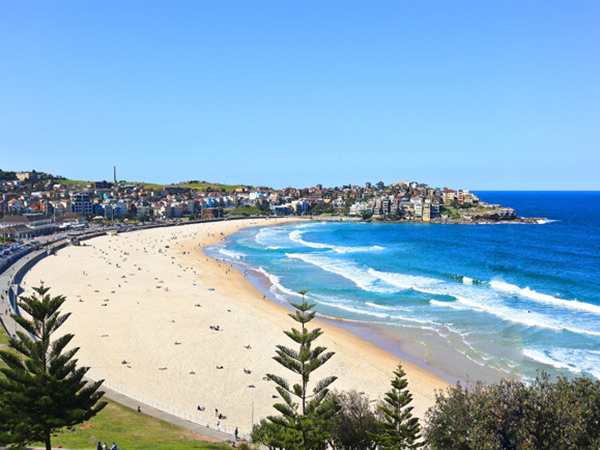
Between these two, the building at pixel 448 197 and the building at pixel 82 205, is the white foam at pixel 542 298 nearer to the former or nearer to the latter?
the building at pixel 82 205

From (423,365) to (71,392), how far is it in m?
16.6

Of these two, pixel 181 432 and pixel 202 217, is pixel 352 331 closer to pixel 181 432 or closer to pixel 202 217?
pixel 181 432

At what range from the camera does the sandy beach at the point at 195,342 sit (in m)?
18.1

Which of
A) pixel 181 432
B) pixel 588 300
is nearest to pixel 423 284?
pixel 588 300

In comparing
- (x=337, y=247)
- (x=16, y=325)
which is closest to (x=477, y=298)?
(x=16, y=325)

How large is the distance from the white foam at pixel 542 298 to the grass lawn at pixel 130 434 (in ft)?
92.9

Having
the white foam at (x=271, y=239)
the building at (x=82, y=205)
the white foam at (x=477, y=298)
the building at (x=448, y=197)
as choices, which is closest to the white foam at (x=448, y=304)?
the white foam at (x=477, y=298)

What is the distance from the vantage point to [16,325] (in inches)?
883

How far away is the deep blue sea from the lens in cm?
2256

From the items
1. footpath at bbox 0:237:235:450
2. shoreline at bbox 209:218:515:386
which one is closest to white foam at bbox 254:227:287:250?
footpath at bbox 0:237:235:450

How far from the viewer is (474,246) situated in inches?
2482

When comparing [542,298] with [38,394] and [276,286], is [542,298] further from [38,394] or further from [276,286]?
[38,394]

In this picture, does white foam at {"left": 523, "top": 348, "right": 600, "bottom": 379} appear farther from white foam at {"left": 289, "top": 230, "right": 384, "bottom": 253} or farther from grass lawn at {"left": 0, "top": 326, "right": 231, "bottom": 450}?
white foam at {"left": 289, "top": 230, "right": 384, "bottom": 253}

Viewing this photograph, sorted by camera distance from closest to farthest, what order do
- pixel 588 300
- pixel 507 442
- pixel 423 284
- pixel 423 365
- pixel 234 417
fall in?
pixel 507 442 → pixel 234 417 → pixel 423 365 → pixel 588 300 → pixel 423 284
